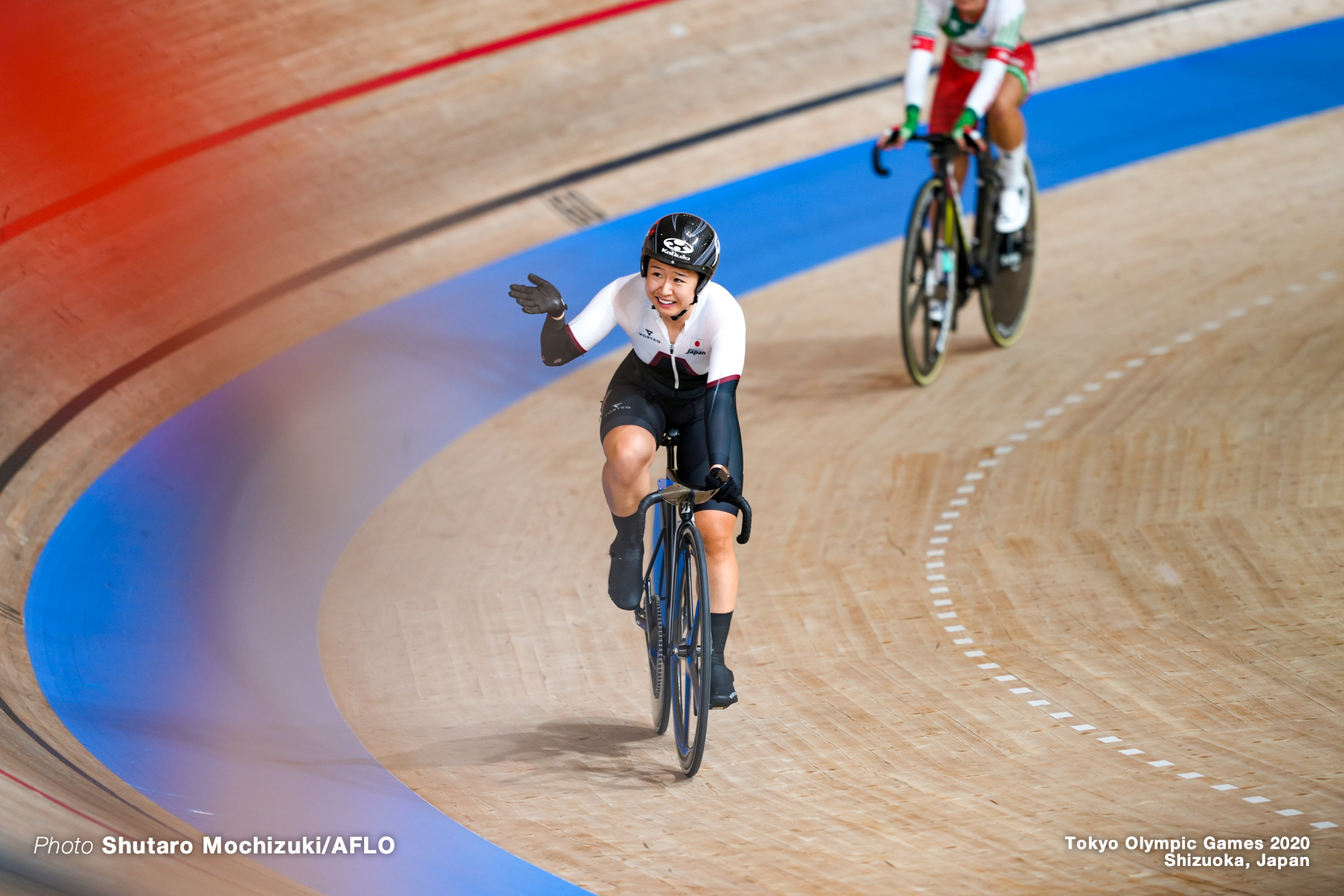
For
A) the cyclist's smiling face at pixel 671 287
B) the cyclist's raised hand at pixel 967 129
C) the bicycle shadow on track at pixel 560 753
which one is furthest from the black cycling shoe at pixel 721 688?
the cyclist's raised hand at pixel 967 129

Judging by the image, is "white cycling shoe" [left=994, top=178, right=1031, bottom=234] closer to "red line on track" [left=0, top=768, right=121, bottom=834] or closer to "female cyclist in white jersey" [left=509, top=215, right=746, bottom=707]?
"female cyclist in white jersey" [left=509, top=215, right=746, bottom=707]

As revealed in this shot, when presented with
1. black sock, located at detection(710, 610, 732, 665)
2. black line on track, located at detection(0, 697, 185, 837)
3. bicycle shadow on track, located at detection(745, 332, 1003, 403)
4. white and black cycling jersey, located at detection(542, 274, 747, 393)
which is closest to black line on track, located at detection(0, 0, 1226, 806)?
black line on track, located at detection(0, 697, 185, 837)

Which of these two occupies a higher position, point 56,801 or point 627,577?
point 627,577

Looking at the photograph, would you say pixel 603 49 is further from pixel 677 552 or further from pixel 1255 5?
pixel 677 552

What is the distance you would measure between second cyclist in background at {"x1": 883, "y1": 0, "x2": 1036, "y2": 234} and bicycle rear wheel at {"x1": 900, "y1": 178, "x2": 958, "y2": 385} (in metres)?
0.25

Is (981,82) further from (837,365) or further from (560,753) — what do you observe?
(560,753)

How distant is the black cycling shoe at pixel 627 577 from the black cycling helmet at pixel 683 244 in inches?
28.9

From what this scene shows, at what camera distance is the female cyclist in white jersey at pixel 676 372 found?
2.95m

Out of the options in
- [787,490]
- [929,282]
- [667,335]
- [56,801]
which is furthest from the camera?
[929,282]

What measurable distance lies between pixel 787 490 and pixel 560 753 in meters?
1.65

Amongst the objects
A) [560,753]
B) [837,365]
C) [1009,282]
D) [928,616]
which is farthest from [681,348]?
[1009,282]

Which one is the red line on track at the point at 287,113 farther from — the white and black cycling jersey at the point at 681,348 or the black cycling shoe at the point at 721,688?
the black cycling shoe at the point at 721,688

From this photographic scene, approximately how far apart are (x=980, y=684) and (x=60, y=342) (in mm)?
3765

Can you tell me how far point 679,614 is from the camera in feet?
10.2
